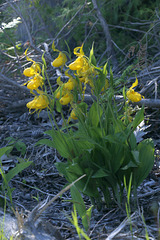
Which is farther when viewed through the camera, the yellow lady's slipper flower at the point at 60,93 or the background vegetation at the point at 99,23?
the background vegetation at the point at 99,23

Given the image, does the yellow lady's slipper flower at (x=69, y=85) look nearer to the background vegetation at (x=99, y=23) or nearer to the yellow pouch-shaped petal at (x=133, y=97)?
the yellow pouch-shaped petal at (x=133, y=97)

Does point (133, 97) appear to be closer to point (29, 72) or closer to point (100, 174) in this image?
point (100, 174)

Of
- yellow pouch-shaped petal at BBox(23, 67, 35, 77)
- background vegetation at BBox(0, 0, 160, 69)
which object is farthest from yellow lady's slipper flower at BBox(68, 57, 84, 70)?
background vegetation at BBox(0, 0, 160, 69)

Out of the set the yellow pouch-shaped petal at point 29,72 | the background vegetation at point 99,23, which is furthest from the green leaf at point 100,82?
the background vegetation at point 99,23

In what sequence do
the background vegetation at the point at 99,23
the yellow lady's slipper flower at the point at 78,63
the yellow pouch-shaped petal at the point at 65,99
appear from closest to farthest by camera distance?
the yellow lady's slipper flower at the point at 78,63
the yellow pouch-shaped petal at the point at 65,99
the background vegetation at the point at 99,23

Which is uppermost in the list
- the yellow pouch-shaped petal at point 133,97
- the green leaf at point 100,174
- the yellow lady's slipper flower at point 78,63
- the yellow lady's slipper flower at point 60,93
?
the yellow lady's slipper flower at point 78,63

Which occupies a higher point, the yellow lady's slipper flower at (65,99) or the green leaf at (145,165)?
the yellow lady's slipper flower at (65,99)

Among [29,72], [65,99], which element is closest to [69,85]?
[65,99]

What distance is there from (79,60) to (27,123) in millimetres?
1899

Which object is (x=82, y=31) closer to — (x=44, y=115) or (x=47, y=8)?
(x=47, y=8)

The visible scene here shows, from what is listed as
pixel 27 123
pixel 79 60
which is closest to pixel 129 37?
pixel 27 123

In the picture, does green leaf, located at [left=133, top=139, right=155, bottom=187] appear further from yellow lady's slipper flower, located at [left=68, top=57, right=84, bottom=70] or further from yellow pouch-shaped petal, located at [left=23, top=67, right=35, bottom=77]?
yellow pouch-shaped petal, located at [left=23, top=67, right=35, bottom=77]

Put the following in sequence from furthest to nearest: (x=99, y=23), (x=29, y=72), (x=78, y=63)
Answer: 1. (x=99, y=23)
2. (x=29, y=72)
3. (x=78, y=63)

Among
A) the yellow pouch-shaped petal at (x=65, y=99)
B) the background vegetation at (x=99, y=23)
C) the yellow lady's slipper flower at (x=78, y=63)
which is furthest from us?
the background vegetation at (x=99, y=23)
